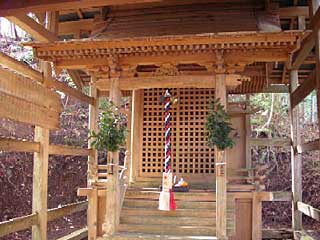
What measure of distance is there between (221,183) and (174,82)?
209 cm

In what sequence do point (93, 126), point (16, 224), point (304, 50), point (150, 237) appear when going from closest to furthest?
1. point (16, 224)
2. point (150, 237)
3. point (304, 50)
4. point (93, 126)

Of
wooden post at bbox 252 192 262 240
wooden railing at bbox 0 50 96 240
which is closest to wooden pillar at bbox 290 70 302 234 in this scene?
wooden post at bbox 252 192 262 240

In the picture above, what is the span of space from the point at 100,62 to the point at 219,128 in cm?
274

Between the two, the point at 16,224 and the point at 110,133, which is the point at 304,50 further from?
the point at 16,224

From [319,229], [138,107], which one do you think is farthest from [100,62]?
[319,229]

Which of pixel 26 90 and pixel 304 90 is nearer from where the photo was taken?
pixel 26 90

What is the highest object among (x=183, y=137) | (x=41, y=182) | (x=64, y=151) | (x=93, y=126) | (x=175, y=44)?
(x=175, y=44)

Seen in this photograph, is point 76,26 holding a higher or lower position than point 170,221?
higher

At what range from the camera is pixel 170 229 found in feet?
23.1

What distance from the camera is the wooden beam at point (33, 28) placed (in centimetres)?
681

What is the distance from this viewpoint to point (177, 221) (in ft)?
23.6

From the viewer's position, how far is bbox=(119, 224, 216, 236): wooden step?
696cm

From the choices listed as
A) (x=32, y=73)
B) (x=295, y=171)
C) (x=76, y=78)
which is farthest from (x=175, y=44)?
(x=295, y=171)

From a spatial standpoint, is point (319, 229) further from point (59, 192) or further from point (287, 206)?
point (59, 192)
